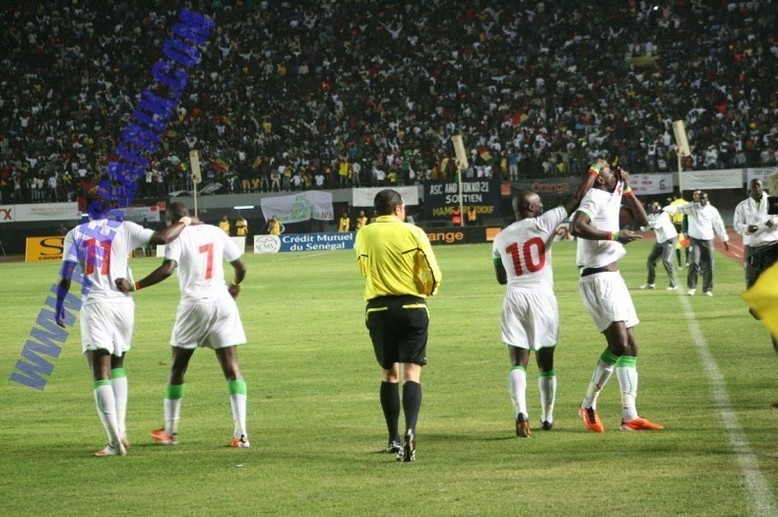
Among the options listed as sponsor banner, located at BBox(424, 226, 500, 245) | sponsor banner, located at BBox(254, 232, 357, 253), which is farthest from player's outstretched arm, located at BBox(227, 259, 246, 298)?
sponsor banner, located at BBox(254, 232, 357, 253)

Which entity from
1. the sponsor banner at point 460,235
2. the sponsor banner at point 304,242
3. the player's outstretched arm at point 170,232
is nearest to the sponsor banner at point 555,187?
the sponsor banner at point 460,235

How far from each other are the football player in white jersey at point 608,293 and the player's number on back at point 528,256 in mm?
345

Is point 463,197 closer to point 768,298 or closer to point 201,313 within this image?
point 201,313

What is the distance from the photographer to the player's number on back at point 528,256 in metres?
9.59

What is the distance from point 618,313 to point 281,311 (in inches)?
555

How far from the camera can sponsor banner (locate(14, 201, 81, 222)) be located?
176ft

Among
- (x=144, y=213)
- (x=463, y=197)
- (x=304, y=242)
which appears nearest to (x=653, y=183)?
(x=463, y=197)

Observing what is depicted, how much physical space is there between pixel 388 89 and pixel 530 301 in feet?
166

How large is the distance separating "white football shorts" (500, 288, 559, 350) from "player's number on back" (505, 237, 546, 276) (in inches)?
7.2

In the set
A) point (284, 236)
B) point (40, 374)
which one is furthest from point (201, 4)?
point (40, 374)

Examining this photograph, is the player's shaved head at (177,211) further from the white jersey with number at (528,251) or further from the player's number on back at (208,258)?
the white jersey with number at (528,251)

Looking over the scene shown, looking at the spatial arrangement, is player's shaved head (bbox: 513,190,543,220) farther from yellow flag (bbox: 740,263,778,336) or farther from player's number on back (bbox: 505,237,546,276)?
yellow flag (bbox: 740,263,778,336)

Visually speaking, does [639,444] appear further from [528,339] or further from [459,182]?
[459,182]

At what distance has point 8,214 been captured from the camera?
53719 millimetres
